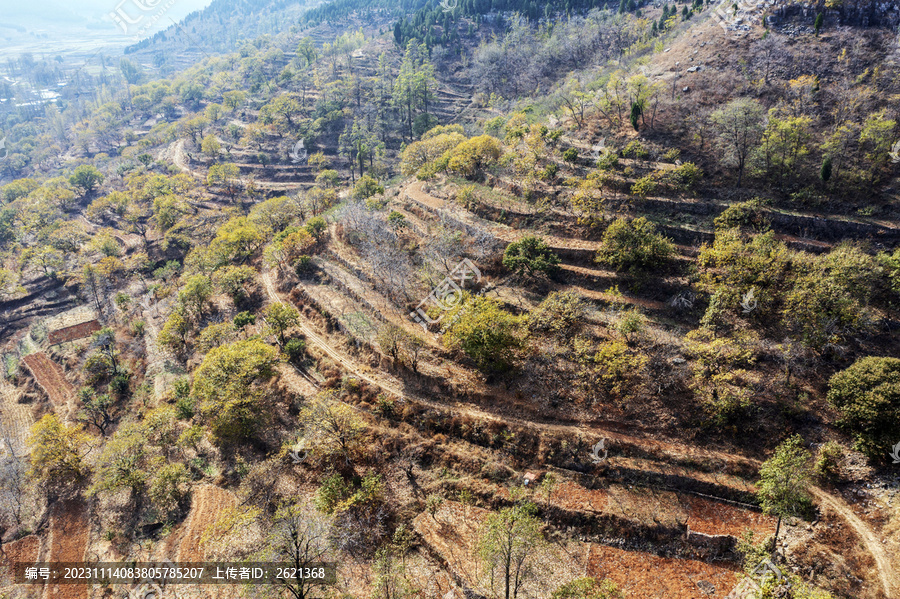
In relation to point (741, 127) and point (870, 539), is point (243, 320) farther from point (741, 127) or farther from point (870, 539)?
point (741, 127)

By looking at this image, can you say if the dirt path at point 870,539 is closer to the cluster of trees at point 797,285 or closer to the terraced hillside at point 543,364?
the terraced hillside at point 543,364

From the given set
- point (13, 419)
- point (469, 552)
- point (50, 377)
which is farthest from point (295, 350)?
point (13, 419)

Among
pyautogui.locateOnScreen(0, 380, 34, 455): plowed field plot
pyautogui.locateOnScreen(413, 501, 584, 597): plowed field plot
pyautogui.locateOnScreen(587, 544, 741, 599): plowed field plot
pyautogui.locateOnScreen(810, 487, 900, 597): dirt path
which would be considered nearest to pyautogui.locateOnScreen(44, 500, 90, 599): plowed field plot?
pyautogui.locateOnScreen(0, 380, 34, 455): plowed field plot

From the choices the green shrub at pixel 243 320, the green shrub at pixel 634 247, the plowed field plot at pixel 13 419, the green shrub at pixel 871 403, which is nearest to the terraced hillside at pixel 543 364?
the green shrub at pixel 871 403

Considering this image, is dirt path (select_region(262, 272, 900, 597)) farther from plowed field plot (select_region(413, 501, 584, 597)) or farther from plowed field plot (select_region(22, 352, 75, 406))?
plowed field plot (select_region(22, 352, 75, 406))

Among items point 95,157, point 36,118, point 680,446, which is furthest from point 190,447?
point 36,118

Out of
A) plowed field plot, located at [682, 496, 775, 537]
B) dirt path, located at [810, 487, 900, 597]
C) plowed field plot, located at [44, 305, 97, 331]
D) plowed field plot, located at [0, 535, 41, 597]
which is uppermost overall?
dirt path, located at [810, 487, 900, 597]
